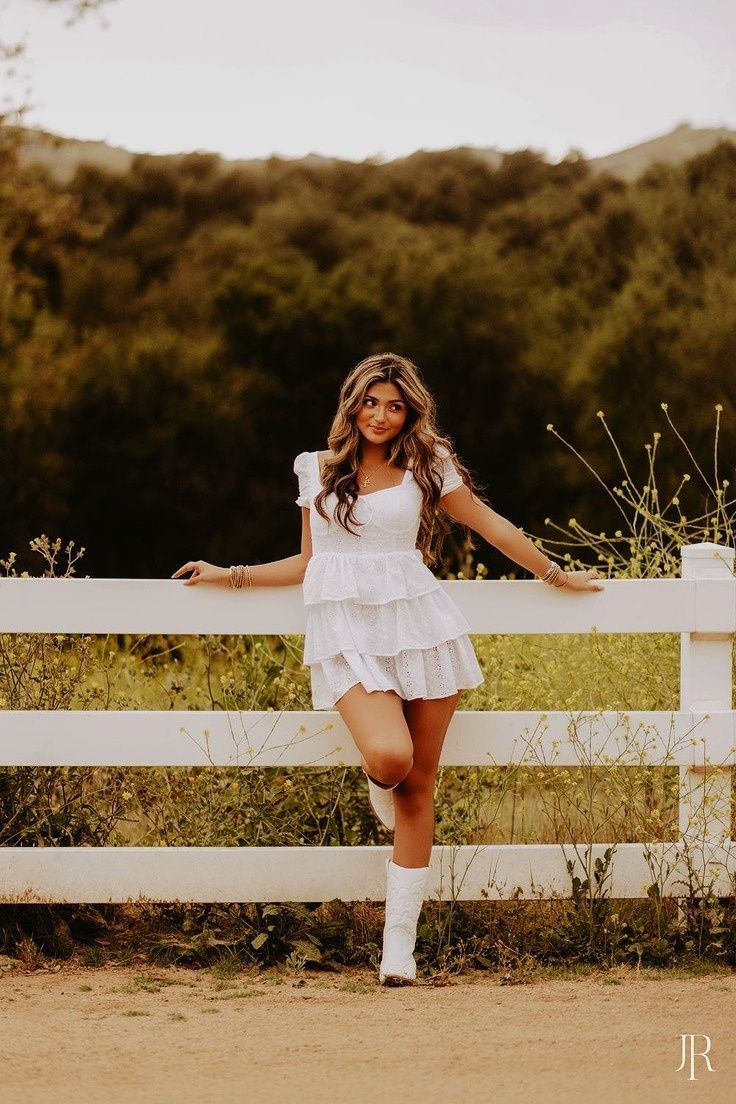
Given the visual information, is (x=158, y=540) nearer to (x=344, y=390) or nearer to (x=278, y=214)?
(x=278, y=214)

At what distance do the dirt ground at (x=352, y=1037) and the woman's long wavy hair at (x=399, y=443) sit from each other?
1295mm

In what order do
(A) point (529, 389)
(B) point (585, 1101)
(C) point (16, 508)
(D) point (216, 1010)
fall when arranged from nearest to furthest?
(B) point (585, 1101), (D) point (216, 1010), (C) point (16, 508), (A) point (529, 389)

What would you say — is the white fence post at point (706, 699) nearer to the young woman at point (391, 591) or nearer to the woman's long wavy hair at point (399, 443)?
the young woman at point (391, 591)

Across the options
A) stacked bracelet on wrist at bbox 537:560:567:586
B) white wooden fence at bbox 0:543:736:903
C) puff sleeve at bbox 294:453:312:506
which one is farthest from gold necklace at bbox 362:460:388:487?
stacked bracelet on wrist at bbox 537:560:567:586

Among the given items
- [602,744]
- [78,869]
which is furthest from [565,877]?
[78,869]

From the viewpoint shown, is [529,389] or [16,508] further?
[529,389]

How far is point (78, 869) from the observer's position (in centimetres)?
400

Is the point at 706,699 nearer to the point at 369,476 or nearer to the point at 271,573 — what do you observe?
the point at 369,476

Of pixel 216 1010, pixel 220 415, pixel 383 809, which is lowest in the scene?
pixel 216 1010

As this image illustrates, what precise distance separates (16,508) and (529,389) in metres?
5.30

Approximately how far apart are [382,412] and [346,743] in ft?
3.32

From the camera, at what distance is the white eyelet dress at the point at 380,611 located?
370 cm

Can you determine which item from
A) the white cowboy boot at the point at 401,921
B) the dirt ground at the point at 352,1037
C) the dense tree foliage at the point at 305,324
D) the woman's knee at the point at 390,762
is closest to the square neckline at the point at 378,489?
the woman's knee at the point at 390,762

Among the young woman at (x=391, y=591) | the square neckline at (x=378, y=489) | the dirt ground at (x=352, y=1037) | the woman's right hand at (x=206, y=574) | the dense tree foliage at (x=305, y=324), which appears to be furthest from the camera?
the dense tree foliage at (x=305, y=324)
